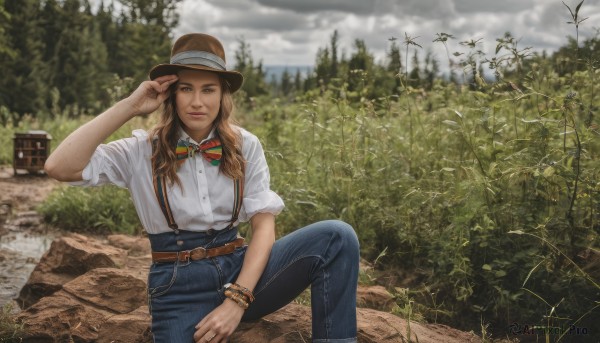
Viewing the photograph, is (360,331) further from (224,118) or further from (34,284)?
(34,284)

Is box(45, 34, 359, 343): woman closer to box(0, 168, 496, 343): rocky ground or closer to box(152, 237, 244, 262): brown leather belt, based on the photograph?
box(152, 237, 244, 262): brown leather belt

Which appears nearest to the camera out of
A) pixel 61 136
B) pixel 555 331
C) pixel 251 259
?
pixel 251 259

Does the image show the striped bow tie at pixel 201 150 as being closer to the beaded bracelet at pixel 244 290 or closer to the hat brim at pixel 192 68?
the hat brim at pixel 192 68

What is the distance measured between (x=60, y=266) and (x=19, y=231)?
97.6 inches

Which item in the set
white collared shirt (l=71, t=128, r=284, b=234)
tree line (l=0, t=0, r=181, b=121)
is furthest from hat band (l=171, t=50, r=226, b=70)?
tree line (l=0, t=0, r=181, b=121)

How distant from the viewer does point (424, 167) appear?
15.4 ft

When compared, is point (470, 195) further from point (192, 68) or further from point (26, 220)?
point (26, 220)

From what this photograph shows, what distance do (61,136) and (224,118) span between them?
10.9 metres

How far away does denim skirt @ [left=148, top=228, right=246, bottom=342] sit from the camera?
2.68m

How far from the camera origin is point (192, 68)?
8.95 ft

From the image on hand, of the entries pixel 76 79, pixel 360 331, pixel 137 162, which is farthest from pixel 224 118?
pixel 76 79

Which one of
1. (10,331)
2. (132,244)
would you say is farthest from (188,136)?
(132,244)

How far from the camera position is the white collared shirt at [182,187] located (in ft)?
8.96

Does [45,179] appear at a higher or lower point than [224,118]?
lower
